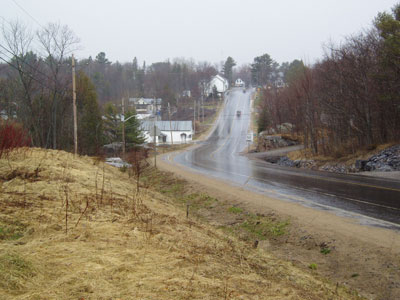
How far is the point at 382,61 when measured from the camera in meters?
25.3

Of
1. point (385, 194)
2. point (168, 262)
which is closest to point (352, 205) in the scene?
point (385, 194)

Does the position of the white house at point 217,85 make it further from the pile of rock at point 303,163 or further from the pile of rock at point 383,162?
the pile of rock at point 383,162

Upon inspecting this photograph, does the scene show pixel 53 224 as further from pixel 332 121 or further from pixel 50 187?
pixel 332 121

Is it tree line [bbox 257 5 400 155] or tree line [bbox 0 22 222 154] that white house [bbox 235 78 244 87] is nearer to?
tree line [bbox 0 22 222 154]

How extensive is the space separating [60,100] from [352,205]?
145 feet

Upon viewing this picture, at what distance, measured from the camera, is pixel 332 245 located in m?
8.71

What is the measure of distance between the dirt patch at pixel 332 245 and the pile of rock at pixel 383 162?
13177 mm

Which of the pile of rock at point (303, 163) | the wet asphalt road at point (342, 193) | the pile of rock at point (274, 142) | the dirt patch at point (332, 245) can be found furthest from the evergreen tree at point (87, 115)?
the dirt patch at point (332, 245)

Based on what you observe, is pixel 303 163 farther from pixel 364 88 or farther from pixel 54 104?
pixel 54 104

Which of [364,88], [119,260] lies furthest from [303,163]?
[119,260]

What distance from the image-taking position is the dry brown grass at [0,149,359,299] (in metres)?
4.50

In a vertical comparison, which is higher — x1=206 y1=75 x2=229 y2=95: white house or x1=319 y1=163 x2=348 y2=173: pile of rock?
x1=206 y1=75 x2=229 y2=95: white house

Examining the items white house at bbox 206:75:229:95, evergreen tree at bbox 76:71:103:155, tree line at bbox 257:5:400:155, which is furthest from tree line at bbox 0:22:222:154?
white house at bbox 206:75:229:95

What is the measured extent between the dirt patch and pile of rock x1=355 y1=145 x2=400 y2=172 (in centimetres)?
1318
